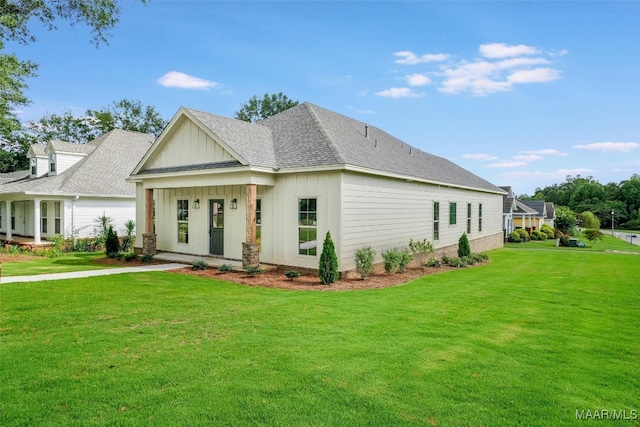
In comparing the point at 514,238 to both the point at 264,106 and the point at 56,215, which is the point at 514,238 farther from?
the point at 56,215

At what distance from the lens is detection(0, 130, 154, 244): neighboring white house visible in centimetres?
2053

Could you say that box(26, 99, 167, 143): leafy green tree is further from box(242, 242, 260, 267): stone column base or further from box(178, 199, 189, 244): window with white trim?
box(242, 242, 260, 267): stone column base

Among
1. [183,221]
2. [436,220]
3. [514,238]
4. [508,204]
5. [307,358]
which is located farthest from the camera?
[508,204]

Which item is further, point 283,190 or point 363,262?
point 283,190

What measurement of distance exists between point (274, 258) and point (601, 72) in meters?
15.5

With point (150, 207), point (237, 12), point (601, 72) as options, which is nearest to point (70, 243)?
point (150, 207)

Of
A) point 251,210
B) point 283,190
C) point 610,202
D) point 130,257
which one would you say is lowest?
point 130,257

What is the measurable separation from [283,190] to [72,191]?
14.6m

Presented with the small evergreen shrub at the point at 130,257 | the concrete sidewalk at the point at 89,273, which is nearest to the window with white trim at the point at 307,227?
the concrete sidewalk at the point at 89,273

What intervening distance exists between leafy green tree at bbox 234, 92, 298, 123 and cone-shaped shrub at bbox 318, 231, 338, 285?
3169cm

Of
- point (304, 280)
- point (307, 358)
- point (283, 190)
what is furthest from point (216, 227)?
point (307, 358)

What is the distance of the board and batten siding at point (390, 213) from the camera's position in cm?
1179

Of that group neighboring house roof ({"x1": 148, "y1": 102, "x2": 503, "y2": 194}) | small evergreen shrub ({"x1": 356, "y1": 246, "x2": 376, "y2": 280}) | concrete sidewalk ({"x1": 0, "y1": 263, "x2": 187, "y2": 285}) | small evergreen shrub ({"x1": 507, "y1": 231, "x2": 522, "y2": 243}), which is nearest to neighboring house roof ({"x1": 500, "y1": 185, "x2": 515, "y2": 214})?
small evergreen shrub ({"x1": 507, "y1": 231, "x2": 522, "y2": 243})

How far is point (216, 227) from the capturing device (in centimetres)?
1499
